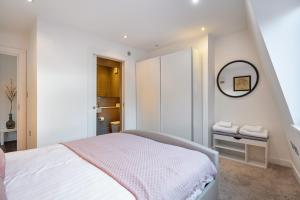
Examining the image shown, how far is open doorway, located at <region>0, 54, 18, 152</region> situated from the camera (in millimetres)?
4090

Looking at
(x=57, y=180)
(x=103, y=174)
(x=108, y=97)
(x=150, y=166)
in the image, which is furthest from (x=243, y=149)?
(x=108, y=97)

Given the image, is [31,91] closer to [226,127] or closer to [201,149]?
[201,149]

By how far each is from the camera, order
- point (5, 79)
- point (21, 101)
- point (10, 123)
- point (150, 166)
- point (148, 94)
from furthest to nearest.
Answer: point (5, 79) → point (10, 123) → point (148, 94) → point (21, 101) → point (150, 166)

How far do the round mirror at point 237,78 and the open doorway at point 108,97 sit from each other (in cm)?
279

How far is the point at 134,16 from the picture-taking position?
258cm

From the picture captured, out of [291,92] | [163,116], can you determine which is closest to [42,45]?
[163,116]

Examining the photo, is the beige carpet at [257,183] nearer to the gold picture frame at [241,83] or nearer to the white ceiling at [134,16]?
the gold picture frame at [241,83]

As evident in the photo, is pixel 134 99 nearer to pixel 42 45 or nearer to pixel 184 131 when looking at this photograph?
pixel 184 131

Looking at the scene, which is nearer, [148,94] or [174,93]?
[174,93]

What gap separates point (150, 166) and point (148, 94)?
270 cm

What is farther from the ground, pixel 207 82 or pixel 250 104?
pixel 207 82

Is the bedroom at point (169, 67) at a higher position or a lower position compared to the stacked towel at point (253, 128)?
higher

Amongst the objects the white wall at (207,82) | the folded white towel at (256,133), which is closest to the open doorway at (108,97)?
the white wall at (207,82)

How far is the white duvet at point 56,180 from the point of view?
909 mm
